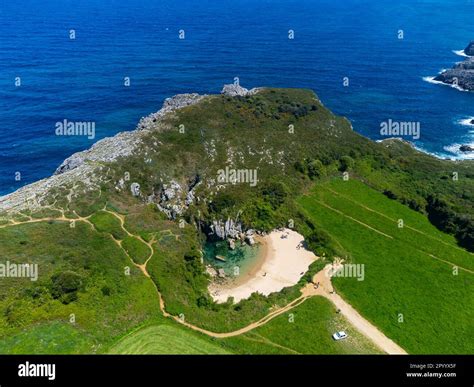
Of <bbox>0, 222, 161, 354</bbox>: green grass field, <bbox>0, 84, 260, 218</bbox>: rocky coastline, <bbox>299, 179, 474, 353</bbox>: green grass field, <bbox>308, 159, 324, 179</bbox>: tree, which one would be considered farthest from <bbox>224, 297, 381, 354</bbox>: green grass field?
<bbox>308, 159, 324, 179</bbox>: tree

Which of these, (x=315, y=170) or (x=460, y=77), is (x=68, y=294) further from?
(x=460, y=77)

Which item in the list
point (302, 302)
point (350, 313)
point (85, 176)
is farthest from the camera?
point (85, 176)

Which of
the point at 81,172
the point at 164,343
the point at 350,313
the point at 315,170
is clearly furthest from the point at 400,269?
the point at 81,172

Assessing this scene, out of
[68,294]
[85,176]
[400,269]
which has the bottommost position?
[68,294]

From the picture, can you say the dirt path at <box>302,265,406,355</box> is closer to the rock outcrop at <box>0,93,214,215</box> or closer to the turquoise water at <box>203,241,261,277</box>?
the turquoise water at <box>203,241,261,277</box>

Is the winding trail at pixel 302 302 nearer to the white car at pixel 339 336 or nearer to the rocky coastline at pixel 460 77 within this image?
the white car at pixel 339 336

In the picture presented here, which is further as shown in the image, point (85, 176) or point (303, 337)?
point (85, 176)
